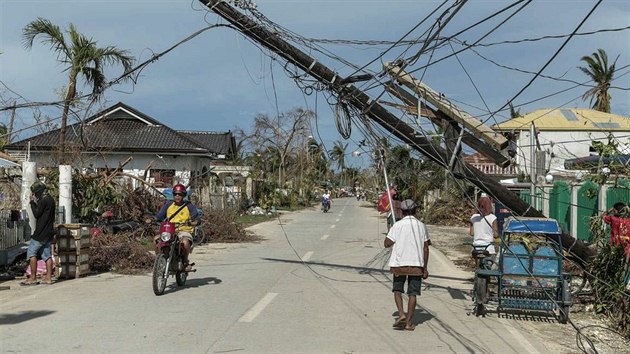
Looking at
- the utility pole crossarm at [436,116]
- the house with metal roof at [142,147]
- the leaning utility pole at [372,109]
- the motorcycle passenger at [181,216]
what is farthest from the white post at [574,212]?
the house with metal roof at [142,147]

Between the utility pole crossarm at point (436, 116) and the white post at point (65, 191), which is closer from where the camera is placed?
the utility pole crossarm at point (436, 116)

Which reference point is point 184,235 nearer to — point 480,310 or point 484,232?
point 480,310

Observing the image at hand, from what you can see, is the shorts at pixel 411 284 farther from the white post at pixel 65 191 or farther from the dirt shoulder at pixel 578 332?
the white post at pixel 65 191

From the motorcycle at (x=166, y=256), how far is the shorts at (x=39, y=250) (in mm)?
2309

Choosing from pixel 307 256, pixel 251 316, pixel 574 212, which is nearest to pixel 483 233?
pixel 251 316

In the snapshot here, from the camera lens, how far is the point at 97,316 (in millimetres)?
8047

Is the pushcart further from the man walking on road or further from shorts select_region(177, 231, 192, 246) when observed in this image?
shorts select_region(177, 231, 192, 246)

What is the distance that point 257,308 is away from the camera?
8820mm

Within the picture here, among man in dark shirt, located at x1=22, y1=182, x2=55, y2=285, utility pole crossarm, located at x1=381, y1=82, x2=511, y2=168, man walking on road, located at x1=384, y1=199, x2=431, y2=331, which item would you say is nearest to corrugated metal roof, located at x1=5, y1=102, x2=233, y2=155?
man in dark shirt, located at x1=22, y1=182, x2=55, y2=285

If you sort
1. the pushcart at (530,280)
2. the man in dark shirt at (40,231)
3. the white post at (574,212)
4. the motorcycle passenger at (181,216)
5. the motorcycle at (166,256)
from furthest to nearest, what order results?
the white post at (574,212) < the man in dark shirt at (40,231) < the motorcycle passenger at (181,216) < the motorcycle at (166,256) < the pushcart at (530,280)

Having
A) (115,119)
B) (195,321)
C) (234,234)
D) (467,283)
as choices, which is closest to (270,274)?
(467,283)

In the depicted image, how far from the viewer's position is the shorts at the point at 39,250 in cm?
1065

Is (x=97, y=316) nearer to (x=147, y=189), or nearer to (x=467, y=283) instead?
(x=467, y=283)

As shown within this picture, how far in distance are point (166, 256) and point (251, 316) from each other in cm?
250
